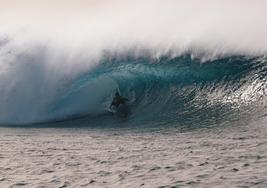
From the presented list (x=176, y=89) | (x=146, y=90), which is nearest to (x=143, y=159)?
(x=176, y=89)

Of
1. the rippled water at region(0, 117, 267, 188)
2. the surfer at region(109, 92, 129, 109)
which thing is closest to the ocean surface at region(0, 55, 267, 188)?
the rippled water at region(0, 117, 267, 188)

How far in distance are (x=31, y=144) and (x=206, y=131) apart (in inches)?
163

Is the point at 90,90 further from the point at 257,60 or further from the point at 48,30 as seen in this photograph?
the point at 48,30

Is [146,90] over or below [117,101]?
over

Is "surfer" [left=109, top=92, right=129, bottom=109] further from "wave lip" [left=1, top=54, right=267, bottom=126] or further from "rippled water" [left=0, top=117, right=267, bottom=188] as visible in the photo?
"rippled water" [left=0, top=117, right=267, bottom=188]

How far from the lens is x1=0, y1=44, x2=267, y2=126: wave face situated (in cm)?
1402

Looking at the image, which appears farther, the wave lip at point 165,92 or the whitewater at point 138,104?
the wave lip at point 165,92

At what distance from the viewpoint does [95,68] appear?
69.1 feet

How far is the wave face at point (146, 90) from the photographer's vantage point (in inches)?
552

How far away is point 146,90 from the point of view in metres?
17.6

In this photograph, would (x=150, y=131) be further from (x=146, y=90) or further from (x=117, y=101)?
(x=146, y=90)

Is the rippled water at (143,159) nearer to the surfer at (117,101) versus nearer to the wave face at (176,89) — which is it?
the wave face at (176,89)

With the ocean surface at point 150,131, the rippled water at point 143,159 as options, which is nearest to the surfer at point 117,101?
the ocean surface at point 150,131

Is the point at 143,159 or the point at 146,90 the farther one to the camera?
the point at 146,90
